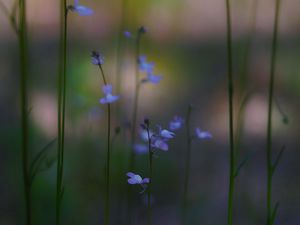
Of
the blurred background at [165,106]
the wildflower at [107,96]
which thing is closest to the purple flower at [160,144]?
the wildflower at [107,96]

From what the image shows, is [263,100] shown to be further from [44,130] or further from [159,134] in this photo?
[159,134]

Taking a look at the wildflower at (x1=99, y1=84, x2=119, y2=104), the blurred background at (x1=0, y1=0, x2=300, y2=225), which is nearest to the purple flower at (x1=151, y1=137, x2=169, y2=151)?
the wildflower at (x1=99, y1=84, x2=119, y2=104)

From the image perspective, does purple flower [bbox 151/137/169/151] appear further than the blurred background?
No

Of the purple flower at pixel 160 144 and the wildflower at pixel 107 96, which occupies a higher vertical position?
the wildflower at pixel 107 96

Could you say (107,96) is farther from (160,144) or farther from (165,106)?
(165,106)

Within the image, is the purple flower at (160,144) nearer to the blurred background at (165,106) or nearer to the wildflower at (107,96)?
the wildflower at (107,96)

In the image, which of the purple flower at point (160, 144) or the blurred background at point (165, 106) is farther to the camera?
the blurred background at point (165, 106)

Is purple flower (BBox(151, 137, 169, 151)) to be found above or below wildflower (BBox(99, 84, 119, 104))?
below

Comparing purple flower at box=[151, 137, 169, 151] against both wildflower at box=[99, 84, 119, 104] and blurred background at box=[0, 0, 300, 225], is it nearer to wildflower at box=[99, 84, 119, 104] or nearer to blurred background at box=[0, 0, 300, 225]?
wildflower at box=[99, 84, 119, 104]
